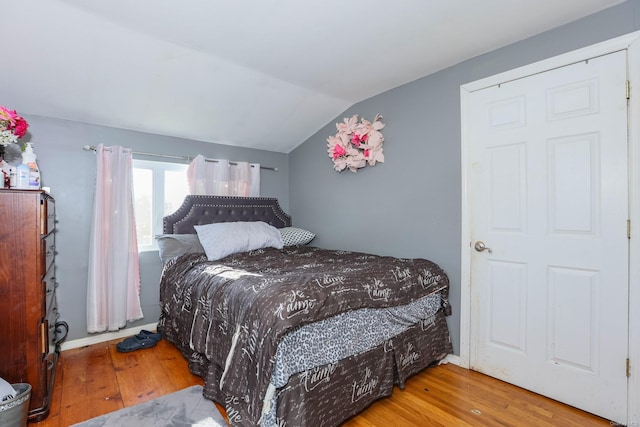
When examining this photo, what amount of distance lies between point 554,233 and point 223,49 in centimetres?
248

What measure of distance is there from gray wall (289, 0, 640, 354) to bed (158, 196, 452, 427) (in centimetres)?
34

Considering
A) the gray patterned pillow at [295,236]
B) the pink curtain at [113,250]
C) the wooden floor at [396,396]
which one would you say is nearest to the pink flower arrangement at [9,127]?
the pink curtain at [113,250]

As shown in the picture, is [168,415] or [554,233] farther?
[554,233]

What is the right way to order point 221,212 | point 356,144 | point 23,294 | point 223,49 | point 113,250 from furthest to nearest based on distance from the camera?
point 221,212
point 356,144
point 113,250
point 223,49
point 23,294

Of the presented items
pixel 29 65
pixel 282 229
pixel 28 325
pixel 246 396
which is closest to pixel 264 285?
pixel 246 396

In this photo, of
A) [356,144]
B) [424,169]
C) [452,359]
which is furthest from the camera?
[356,144]

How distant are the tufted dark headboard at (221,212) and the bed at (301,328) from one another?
0.43 m

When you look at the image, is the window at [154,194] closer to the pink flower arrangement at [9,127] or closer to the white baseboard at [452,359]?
the pink flower arrangement at [9,127]

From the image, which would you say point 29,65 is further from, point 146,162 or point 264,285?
point 264,285

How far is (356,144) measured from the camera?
9.94ft

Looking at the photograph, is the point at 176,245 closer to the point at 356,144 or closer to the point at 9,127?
the point at 9,127

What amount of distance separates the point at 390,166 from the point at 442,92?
0.72 metres

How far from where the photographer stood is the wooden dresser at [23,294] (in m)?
1.57

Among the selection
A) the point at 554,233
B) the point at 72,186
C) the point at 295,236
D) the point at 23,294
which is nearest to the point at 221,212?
the point at 295,236
